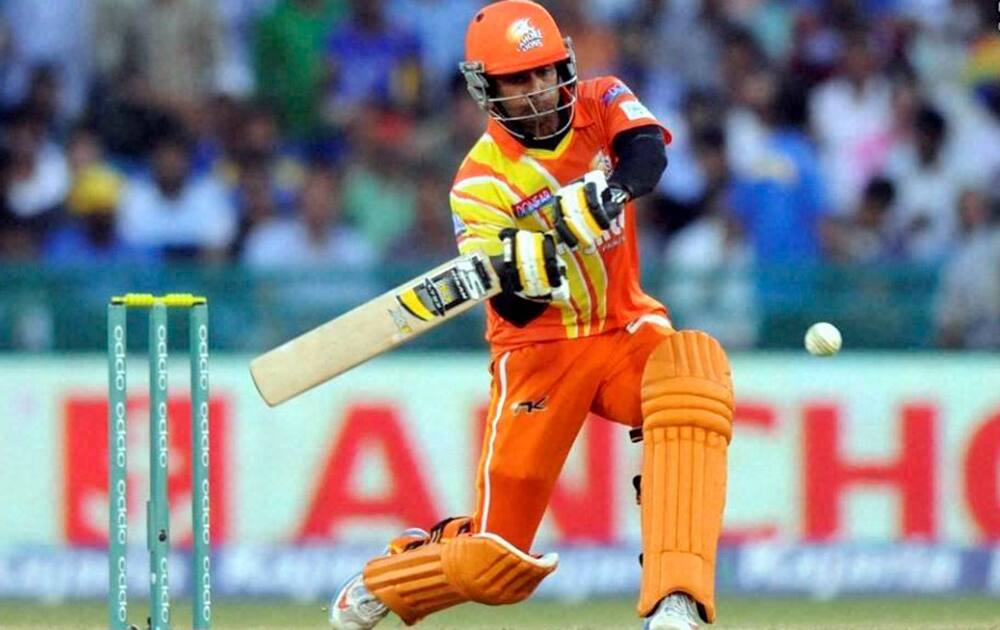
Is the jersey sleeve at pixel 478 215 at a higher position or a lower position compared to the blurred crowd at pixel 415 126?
lower

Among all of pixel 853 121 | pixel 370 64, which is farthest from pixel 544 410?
pixel 853 121

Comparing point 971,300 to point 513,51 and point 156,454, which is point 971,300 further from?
point 156,454

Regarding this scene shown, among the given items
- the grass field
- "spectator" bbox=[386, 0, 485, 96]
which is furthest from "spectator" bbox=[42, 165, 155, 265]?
the grass field

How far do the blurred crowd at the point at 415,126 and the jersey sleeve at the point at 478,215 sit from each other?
11.7 feet

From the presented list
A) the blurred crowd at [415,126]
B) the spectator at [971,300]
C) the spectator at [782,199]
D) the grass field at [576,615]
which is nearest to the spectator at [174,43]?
the blurred crowd at [415,126]

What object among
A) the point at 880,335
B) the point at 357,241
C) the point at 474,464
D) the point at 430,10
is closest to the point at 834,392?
the point at 880,335

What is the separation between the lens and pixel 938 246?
31.2 feet

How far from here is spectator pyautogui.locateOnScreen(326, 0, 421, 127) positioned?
995 centimetres

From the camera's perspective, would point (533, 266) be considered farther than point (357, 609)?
No

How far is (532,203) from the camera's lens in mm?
5316

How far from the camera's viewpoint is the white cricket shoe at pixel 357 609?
5691 mm

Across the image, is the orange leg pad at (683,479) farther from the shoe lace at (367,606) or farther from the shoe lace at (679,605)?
the shoe lace at (367,606)

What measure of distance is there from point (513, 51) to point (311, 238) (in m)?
4.09

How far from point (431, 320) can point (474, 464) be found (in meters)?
2.99
